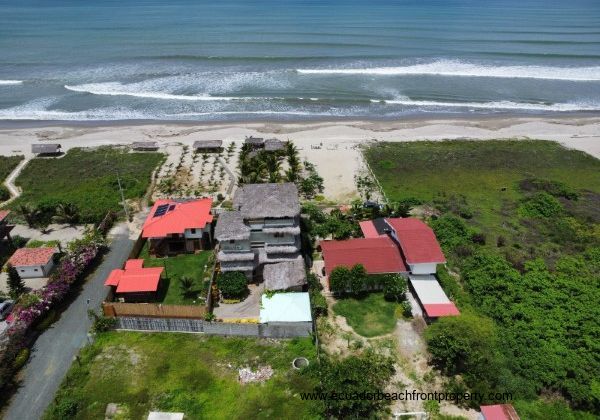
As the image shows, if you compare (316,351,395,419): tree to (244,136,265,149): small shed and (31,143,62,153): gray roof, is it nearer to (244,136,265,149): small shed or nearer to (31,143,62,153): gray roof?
(244,136,265,149): small shed

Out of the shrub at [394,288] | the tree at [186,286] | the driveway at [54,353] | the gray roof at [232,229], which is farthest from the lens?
the gray roof at [232,229]

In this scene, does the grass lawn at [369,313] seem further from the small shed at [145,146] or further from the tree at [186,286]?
the small shed at [145,146]

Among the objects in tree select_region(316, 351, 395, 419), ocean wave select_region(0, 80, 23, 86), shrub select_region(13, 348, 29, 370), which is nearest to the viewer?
tree select_region(316, 351, 395, 419)

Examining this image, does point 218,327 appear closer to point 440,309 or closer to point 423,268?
point 440,309

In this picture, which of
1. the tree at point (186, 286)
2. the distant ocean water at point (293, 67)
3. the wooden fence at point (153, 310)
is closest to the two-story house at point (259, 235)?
the tree at point (186, 286)

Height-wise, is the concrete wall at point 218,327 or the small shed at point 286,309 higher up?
the small shed at point 286,309

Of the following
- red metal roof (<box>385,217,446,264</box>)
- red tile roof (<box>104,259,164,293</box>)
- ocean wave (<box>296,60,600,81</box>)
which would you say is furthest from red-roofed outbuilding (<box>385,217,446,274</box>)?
ocean wave (<box>296,60,600,81</box>)
